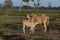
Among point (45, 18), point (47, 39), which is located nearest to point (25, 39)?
point (47, 39)

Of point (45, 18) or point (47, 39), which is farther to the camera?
point (45, 18)

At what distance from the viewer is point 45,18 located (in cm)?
1823

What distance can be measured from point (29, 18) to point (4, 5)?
67392 mm

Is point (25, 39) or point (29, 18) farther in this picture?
point (29, 18)

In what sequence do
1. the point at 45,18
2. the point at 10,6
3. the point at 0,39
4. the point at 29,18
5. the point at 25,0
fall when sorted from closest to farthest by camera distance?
the point at 0,39 < the point at 29,18 < the point at 45,18 < the point at 25,0 < the point at 10,6

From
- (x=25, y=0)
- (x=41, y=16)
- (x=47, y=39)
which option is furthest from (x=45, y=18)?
(x=25, y=0)

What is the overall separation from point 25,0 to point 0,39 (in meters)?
54.3

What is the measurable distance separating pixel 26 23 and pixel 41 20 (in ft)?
5.28

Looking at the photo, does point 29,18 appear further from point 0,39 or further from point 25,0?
point 25,0

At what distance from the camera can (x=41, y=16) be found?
1833 centimetres

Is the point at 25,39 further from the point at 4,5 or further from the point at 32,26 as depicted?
the point at 4,5

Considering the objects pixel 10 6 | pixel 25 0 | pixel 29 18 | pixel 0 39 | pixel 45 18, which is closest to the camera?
pixel 0 39

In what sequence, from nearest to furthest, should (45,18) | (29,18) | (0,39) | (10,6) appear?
(0,39)
(29,18)
(45,18)
(10,6)

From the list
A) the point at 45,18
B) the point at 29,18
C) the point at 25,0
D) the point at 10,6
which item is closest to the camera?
the point at 29,18
